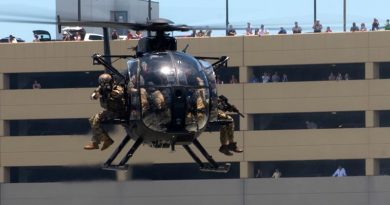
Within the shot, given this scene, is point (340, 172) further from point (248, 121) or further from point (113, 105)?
point (113, 105)

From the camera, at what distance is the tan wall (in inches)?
3130

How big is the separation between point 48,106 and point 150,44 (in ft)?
143

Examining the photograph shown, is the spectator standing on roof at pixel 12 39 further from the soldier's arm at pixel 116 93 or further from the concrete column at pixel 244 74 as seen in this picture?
the soldier's arm at pixel 116 93

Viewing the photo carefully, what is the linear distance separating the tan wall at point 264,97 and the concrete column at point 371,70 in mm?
72

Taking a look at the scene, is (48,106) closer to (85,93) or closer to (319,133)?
(85,93)

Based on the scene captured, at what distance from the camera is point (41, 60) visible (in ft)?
266

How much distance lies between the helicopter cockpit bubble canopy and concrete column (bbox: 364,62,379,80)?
43.0 metres

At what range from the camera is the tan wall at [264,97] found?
7950 cm

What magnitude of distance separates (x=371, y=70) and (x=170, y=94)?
4429 centimetres

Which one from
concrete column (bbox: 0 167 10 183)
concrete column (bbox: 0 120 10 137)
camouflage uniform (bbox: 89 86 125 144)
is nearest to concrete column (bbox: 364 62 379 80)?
concrete column (bbox: 0 120 10 137)

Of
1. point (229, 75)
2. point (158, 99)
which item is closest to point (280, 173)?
point (229, 75)

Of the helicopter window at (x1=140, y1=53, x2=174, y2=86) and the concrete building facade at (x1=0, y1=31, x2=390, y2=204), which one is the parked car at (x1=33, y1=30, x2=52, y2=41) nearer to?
the concrete building facade at (x1=0, y1=31, x2=390, y2=204)

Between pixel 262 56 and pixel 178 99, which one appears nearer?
pixel 178 99

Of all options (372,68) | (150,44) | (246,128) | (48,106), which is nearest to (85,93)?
(48,106)
